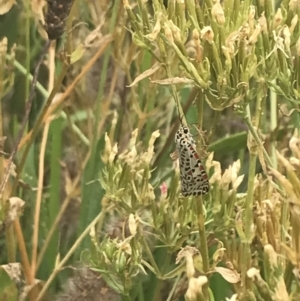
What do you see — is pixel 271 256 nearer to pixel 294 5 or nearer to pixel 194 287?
pixel 194 287

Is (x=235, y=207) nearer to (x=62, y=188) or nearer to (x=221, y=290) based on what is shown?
(x=221, y=290)

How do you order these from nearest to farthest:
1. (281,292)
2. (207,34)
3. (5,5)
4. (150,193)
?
(281,292) < (207,34) < (150,193) < (5,5)

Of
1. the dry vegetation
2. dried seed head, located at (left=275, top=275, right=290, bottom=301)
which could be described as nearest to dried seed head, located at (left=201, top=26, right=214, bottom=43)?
the dry vegetation

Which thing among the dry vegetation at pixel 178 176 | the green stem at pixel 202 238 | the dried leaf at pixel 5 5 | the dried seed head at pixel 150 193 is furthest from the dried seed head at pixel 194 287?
the dried leaf at pixel 5 5

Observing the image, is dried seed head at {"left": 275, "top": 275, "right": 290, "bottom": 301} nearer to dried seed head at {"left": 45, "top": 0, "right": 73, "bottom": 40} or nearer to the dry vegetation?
the dry vegetation

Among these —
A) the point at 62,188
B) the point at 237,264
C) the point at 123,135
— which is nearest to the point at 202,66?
the point at 237,264

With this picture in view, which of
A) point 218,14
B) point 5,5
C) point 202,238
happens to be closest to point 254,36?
point 218,14
